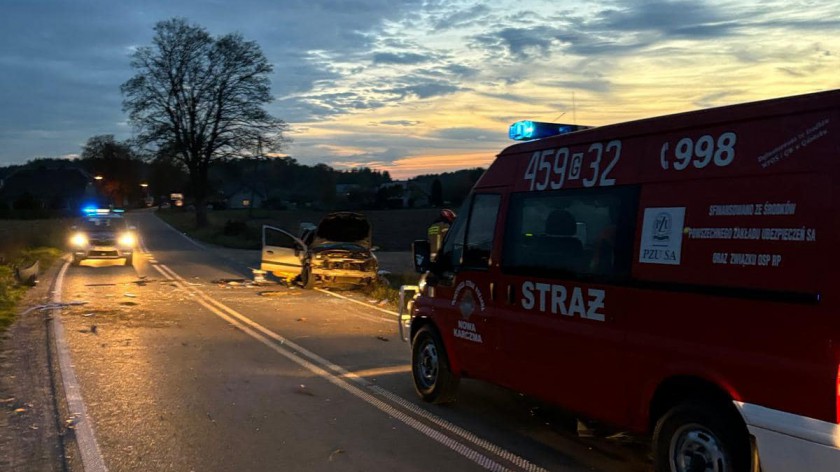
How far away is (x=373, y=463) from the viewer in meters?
5.14

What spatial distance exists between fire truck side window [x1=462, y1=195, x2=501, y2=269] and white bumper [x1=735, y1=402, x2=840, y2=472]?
8.65ft

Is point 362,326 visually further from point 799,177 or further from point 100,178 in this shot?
point 100,178

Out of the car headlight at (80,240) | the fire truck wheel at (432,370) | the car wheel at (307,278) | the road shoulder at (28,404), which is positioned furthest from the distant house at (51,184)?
the fire truck wheel at (432,370)

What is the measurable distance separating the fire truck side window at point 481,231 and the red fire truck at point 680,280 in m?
0.02

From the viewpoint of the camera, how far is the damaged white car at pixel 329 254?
16.7 m

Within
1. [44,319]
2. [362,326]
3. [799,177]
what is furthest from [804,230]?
[44,319]

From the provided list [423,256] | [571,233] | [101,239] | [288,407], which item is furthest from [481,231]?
[101,239]

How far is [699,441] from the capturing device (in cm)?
405

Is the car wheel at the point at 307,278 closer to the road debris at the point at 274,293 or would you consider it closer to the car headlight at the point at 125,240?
the road debris at the point at 274,293

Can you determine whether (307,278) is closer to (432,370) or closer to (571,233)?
(432,370)

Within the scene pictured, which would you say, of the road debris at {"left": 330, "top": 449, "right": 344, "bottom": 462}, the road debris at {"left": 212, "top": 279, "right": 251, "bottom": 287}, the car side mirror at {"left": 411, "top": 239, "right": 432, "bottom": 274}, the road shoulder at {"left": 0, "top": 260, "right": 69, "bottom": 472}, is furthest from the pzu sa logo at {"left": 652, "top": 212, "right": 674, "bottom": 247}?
the road debris at {"left": 212, "top": 279, "right": 251, "bottom": 287}

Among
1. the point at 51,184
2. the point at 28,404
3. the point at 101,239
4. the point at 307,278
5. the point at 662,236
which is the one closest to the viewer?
the point at 662,236

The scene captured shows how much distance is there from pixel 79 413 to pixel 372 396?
2680mm

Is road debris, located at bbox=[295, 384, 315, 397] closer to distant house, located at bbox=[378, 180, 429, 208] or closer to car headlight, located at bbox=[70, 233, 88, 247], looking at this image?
car headlight, located at bbox=[70, 233, 88, 247]
